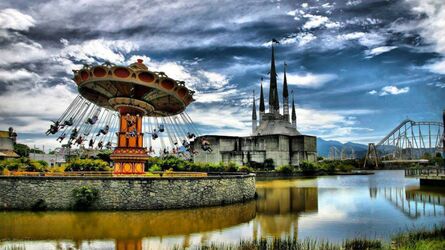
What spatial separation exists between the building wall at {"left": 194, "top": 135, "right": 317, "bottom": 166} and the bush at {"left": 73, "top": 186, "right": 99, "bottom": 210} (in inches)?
2031

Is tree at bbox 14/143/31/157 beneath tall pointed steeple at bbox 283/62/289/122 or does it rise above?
beneath

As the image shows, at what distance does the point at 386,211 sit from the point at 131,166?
14.5 metres

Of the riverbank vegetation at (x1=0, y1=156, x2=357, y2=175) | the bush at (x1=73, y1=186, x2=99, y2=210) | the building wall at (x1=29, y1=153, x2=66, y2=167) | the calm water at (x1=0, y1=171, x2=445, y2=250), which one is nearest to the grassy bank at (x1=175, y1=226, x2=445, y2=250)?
the calm water at (x1=0, y1=171, x2=445, y2=250)

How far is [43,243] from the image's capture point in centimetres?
1161

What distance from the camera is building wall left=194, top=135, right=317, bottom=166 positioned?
71.8 meters

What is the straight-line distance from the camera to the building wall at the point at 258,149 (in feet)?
235

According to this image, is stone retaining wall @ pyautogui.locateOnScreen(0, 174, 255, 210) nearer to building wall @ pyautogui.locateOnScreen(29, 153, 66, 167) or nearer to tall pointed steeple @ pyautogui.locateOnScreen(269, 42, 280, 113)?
building wall @ pyautogui.locateOnScreen(29, 153, 66, 167)

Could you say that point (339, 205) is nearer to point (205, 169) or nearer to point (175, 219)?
point (175, 219)

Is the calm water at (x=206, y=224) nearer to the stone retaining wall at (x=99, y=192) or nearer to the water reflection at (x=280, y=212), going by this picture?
the water reflection at (x=280, y=212)

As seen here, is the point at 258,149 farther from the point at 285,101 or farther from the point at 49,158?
the point at 49,158

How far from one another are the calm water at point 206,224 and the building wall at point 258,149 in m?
50.5

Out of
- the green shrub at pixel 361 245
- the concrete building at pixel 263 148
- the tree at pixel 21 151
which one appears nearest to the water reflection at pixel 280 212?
the green shrub at pixel 361 245

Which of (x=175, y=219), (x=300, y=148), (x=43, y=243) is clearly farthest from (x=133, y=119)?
(x=300, y=148)

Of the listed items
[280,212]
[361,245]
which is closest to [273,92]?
[280,212]
